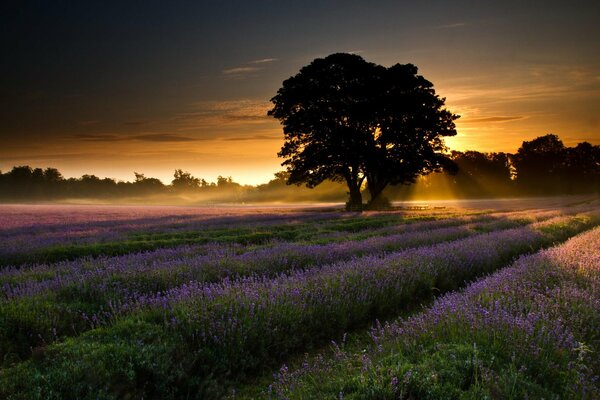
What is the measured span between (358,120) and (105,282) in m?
27.6

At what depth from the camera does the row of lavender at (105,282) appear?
5.12m

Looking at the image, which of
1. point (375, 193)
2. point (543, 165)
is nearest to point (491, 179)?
point (543, 165)

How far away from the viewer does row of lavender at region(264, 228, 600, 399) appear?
296 cm

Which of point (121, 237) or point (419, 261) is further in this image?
point (121, 237)

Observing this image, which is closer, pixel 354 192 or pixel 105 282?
pixel 105 282

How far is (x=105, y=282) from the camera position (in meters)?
6.68

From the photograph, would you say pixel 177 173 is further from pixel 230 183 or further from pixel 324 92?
pixel 324 92

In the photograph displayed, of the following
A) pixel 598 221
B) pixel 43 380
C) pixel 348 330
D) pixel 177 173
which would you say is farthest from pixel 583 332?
pixel 177 173

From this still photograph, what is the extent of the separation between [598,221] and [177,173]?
5429 inches

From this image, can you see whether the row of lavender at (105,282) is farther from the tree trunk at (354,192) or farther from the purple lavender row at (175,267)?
the tree trunk at (354,192)

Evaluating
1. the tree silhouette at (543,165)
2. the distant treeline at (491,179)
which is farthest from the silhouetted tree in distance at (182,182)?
the tree silhouette at (543,165)

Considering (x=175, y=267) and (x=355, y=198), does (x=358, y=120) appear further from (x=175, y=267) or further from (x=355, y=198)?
(x=175, y=267)

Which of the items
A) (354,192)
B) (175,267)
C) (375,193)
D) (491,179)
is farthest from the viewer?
(491,179)

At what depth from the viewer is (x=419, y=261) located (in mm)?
7953
